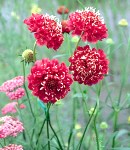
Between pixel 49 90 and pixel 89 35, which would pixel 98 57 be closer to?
pixel 89 35

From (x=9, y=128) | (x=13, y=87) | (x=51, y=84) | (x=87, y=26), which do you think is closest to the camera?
(x=51, y=84)

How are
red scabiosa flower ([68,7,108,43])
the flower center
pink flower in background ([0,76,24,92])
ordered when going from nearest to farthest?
the flower center < red scabiosa flower ([68,7,108,43]) < pink flower in background ([0,76,24,92])

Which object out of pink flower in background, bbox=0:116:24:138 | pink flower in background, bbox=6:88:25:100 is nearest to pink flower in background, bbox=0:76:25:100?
pink flower in background, bbox=6:88:25:100

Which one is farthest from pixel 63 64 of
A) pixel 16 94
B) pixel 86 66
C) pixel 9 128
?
pixel 16 94

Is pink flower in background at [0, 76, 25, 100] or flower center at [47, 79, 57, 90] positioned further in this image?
pink flower in background at [0, 76, 25, 100]

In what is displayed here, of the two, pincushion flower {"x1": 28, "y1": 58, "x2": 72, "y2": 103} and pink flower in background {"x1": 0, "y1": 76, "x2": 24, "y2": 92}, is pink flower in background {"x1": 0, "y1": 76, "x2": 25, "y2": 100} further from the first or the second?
pincushion flower {"x1": 28, "y1": 58, "x2": 72, "y2": 103}

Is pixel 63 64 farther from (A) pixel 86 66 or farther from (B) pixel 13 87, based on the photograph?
(B) pixel 13 87

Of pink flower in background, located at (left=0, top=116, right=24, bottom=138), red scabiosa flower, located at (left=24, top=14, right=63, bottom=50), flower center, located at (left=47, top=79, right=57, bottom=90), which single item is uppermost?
red scabiosa flower, located at (left=24, top=14, right=63, bottom=50)
